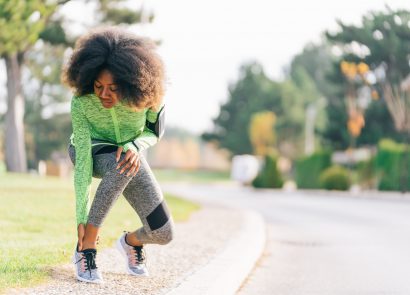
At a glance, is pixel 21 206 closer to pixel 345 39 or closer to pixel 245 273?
pixel 245 273

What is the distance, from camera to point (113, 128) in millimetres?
5977

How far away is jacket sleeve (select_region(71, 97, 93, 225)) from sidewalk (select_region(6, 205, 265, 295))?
54cm

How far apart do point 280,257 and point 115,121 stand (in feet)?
15.5

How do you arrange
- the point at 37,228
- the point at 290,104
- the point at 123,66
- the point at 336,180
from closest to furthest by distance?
the point at 123,66 → the point at 37,228 → the point at 336,180 → the point at 290,104

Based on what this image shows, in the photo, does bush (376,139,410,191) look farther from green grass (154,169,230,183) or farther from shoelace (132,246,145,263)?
green grass (154,169,230,183)

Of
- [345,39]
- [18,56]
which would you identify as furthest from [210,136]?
[18,56]

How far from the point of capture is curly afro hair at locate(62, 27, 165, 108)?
18.1 feet

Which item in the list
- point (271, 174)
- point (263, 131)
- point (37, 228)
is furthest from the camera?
point (263, 131)

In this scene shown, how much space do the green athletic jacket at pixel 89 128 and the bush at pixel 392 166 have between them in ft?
85.2

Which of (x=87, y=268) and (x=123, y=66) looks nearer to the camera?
(x=123, y=66)

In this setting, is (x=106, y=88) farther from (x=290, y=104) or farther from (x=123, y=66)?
(x=290, y=104)

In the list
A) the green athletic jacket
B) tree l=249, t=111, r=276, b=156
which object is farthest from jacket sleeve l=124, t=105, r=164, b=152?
Result: tree l=249, t=111, r=276, b=156

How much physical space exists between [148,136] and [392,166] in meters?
27.6

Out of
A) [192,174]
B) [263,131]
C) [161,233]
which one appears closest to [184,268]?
[161,233]
